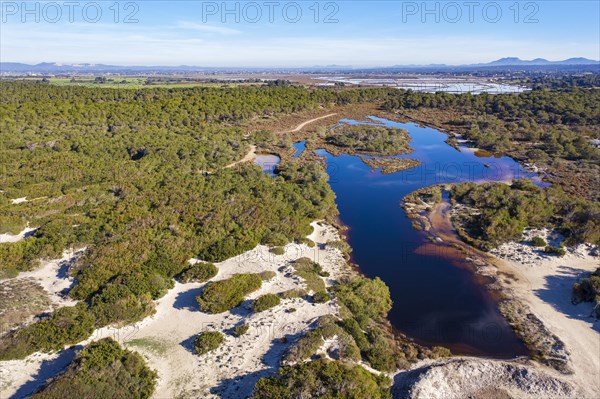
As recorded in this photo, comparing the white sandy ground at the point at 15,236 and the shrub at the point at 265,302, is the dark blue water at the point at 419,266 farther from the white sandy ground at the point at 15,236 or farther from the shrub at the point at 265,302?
the white sandy ground at the point at 15,236

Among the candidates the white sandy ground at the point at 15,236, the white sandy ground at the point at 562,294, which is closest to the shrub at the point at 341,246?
the white sandy ground at the point at 562,294

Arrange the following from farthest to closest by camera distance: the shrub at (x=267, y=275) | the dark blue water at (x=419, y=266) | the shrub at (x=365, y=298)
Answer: the shrub at (x=267, y=275)
the shrub at (x=365, y=298)
the dark blue water at (x=419, y=266)

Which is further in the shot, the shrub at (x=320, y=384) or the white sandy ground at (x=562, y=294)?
the white sandy ground at (x=562, y=294)

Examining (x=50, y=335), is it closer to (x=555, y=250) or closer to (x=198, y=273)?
(x=198, y=273)

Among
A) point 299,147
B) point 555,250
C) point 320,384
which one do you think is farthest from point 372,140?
point 320,384

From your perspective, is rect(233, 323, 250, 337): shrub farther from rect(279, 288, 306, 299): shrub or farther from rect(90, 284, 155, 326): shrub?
rect(90, 284, 155, 326): shrub

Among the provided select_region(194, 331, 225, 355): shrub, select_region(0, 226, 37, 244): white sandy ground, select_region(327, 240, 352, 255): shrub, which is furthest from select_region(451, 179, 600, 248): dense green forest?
select_region(0, 226, 37, 244): white sandy ground
